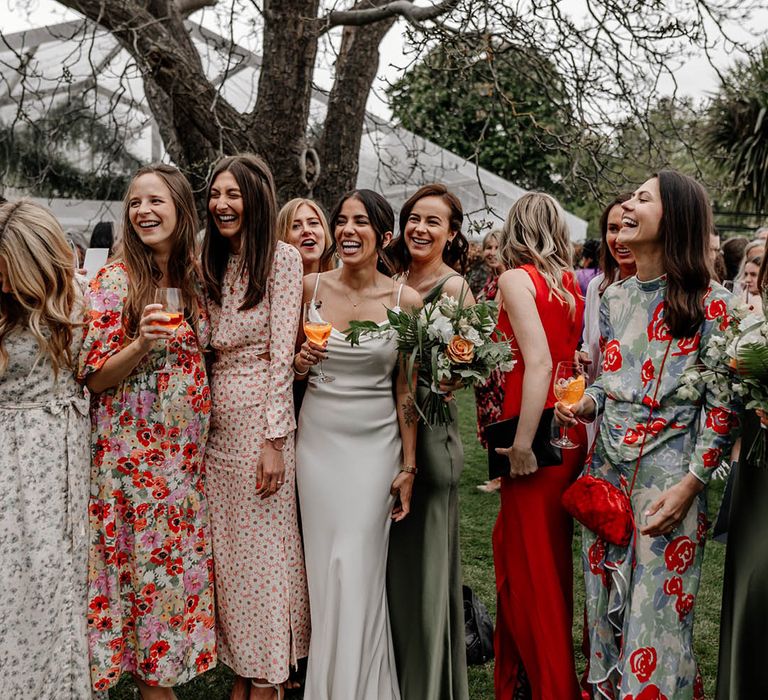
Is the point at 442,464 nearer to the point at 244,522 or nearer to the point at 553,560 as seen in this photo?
the point at 553,560

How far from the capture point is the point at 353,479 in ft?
11.2

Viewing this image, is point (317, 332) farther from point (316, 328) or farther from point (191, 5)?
point (191, 5)

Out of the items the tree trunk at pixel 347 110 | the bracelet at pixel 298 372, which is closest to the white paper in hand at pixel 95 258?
the tree trunk at pixel 347 110

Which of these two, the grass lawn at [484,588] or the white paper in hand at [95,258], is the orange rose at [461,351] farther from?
the white paper in hand at [95,258]

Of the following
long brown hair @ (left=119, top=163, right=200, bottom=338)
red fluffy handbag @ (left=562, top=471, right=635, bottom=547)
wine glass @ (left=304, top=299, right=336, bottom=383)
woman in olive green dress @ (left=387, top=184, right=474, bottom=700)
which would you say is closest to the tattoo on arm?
woman in olive green dress @ (left=387, top=184, right=474, bottom=700)

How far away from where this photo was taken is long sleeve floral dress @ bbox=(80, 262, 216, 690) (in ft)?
10.4

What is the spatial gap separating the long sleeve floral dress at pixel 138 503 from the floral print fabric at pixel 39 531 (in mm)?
102

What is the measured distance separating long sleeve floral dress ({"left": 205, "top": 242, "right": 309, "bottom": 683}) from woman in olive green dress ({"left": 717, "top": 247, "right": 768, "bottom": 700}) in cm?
183

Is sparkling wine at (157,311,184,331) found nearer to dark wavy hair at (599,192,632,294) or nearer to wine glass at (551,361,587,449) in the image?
wine glass at (551,361,587,449)

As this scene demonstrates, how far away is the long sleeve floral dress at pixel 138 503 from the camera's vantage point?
3158 millimetres

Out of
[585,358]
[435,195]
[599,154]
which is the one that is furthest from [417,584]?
[599,154]

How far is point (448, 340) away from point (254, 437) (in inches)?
38.6

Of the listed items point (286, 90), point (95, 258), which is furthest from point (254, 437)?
point (286, 90)

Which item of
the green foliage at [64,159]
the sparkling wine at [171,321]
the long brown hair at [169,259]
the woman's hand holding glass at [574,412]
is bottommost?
the woman's hand holding glass at [574,412]
